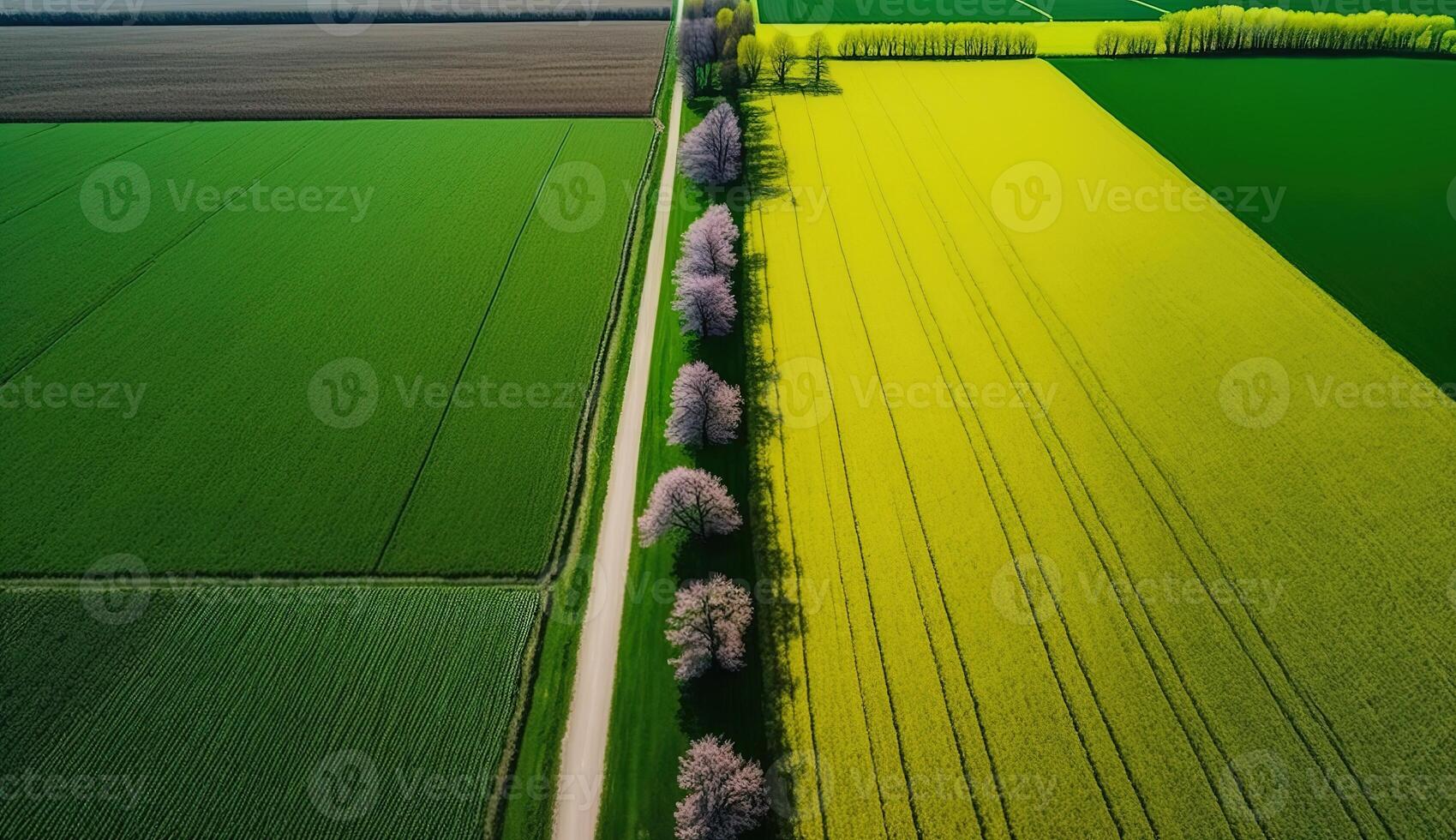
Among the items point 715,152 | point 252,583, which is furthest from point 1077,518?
point 715,152

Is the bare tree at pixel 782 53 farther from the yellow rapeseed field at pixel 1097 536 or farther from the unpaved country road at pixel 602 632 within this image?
the unpaved country road at pixel 602 632

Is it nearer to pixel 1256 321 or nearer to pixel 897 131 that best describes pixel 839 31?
pixel 897 131

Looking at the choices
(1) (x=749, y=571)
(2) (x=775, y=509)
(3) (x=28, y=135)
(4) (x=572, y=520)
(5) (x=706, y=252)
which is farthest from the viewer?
(3) (x=28, y=135)

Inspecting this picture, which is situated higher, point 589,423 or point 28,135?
point 28,135

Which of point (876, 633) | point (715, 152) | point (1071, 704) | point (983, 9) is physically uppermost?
point (983, 9)

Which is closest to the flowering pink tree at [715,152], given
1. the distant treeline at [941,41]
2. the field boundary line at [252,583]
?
the distant treeline at [941,41]

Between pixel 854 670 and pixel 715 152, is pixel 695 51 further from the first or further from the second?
pixel 854 670

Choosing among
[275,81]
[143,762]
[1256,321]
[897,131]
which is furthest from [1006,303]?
[275,81]

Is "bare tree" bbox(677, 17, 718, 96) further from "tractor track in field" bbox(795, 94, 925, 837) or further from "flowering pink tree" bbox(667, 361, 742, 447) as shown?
"flowering pink tree" bbox(667, 361, 742, 447)
